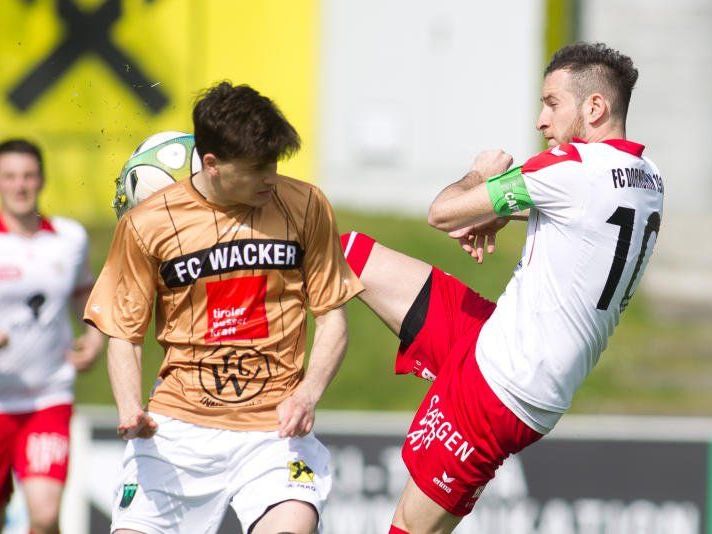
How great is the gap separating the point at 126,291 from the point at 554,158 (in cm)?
170

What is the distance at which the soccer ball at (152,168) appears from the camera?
17.1 ft

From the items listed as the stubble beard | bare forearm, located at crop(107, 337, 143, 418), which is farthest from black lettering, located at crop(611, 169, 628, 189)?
bare forearm, located at crop(107, 337, 143, 418)

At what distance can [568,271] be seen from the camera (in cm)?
534

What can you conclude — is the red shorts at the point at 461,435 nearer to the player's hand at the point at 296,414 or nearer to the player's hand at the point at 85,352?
the player's hand at the point at 296,414

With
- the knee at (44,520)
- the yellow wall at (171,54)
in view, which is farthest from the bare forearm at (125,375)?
the yellow wall at (171,54)

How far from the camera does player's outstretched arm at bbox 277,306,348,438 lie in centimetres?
486

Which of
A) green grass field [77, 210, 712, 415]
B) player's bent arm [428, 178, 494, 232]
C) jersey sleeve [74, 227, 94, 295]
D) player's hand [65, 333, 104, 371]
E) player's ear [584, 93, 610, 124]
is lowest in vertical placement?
green grass field [77, 210, 712, 415]

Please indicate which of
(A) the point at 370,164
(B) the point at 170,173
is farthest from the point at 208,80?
(B) the point at 170,173

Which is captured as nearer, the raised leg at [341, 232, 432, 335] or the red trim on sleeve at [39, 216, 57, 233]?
the raised leg at [341, 232, 432, 335]

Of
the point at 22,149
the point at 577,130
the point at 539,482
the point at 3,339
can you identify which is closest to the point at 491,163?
the point at 577,130

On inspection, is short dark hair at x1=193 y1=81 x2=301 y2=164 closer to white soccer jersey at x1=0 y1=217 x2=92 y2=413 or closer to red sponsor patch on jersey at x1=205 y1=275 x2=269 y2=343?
red sponsor patch on jersey at x1=205 y1=275 x2=269 y2=343

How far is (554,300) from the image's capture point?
5.38 m

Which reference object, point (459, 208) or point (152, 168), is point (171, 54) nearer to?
point (152, 168)

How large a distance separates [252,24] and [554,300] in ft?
32.1
